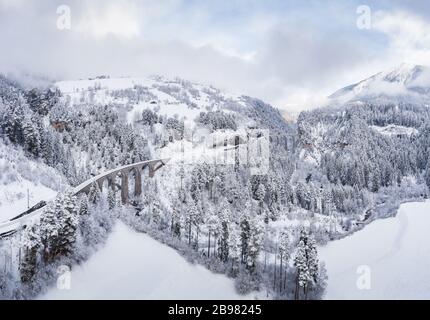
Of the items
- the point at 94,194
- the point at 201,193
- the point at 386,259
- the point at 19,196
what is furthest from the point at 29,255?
the point at 201,193

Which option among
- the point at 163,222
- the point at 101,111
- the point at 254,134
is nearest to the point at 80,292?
the point at 163,222

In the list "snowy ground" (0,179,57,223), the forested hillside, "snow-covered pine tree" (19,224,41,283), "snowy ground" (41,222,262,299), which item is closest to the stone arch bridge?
the forested hillside

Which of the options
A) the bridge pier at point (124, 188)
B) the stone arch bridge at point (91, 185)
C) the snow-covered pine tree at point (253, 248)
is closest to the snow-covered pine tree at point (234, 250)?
the snow-covered pine tree at point (253, 248)

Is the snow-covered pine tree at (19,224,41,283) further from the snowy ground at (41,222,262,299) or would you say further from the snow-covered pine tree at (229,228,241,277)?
the snow-covered pine tree at (229,228,241,277)

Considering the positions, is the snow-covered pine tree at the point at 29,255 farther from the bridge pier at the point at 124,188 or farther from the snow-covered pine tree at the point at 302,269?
the bridge pier at the point at 124,188
